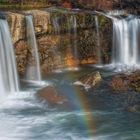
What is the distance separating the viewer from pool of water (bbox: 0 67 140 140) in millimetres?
14914

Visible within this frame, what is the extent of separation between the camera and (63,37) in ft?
74.0

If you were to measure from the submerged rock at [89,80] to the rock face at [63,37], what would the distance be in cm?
261

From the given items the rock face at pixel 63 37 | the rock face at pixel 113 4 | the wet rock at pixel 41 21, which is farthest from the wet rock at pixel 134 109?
the rock face at pixel 113 4

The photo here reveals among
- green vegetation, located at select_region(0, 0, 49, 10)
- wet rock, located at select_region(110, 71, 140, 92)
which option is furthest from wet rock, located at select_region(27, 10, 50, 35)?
wet rock, located at select_region(110, 71, 140, 92)

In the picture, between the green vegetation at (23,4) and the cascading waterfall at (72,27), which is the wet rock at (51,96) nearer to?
the cascading waterfall at (72,27)

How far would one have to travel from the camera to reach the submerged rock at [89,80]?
19402 millimetres

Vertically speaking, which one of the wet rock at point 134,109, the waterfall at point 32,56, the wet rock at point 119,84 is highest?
the waterfall at point 32,56

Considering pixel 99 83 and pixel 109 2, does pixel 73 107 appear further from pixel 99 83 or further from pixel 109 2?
pixel 109 2

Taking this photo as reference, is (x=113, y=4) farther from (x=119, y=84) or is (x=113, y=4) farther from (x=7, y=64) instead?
(x=7, y=64)

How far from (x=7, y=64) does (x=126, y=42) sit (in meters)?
6.21

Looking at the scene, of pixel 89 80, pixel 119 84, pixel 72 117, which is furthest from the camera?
pixel 89 80

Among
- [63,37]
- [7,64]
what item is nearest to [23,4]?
[63,37]

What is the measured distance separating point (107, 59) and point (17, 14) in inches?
190

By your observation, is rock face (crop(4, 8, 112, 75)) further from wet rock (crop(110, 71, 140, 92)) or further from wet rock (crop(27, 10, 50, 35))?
wet rock (crop(110, 71, 140, 92))
